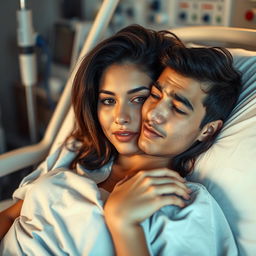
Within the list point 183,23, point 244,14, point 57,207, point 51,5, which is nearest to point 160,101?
point 57,207

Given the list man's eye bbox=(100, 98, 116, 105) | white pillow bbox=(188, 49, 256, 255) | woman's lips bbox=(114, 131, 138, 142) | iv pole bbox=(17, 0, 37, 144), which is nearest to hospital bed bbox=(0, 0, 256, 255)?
white pillow bbox=(188, 49, 256, 255)

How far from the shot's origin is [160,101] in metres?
0.98

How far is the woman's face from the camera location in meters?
1.05

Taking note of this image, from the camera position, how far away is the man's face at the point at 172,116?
943mm

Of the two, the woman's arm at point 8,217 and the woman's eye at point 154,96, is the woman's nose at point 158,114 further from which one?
the woman's arm at point 8,217

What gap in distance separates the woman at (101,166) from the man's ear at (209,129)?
0.47 feet

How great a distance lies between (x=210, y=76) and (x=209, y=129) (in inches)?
6.3

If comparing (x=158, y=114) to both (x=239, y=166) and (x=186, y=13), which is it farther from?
(x=186, y=13)

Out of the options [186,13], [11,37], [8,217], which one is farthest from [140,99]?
[11,37]

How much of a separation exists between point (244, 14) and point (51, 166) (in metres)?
1.11

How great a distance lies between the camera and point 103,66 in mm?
1133

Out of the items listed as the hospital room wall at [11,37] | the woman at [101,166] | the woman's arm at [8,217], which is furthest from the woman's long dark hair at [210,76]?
the hospital room wall at [11,37]

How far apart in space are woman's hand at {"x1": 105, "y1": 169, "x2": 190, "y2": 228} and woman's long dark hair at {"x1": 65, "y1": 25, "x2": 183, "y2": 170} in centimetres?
31

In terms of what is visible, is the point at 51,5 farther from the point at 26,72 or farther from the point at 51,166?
the point at 51,166
